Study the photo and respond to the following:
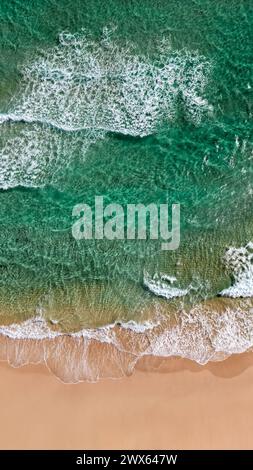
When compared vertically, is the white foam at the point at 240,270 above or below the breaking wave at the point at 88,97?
below

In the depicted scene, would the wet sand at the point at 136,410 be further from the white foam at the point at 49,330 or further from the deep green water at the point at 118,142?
the deep green water at the point at 118,142

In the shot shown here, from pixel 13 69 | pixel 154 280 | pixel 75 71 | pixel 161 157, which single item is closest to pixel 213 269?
pixel 154 280

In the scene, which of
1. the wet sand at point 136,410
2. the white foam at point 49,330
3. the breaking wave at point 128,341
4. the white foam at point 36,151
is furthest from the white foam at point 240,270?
the white foam at point 36,151

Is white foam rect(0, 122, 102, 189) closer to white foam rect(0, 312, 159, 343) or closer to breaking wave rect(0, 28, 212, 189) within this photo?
breaking wave rect(0, 28, 212, 189)

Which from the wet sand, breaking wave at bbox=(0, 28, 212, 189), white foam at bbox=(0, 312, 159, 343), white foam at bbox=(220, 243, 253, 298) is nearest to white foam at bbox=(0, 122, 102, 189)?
breaking wave at bbox=(0, 28, 212, 189)

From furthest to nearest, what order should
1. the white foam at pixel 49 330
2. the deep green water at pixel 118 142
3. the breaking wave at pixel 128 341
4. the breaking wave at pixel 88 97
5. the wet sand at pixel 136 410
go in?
the breaking wave at pixel 88 97
the deep green water at pixel 118 142
the white foam at pixel 49 330
the breaking wave at pixel 128 341
the wet sand at pixel 136 410
